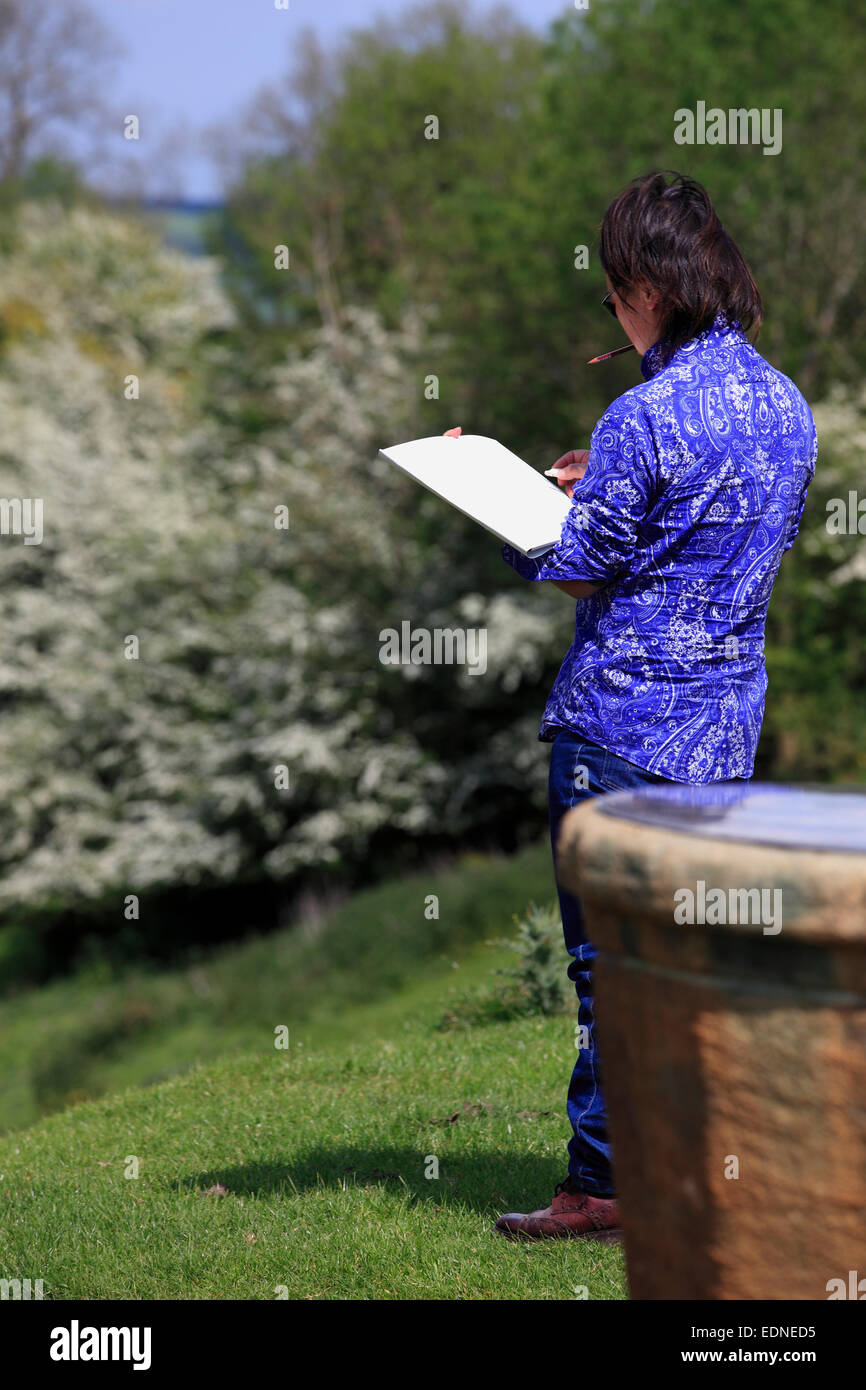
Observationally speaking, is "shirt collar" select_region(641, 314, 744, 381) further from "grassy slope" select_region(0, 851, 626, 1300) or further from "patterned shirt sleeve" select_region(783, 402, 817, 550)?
"grassy slope" select_region(0, 851, 626, 1300)

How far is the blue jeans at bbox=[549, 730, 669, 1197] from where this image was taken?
319 cm

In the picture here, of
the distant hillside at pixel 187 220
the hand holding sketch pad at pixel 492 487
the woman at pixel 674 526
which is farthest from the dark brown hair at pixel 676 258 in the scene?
the distant hillside at pixel 187 220

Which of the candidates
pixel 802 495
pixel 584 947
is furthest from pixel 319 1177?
pixel 802 495

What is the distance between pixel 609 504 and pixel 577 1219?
181 centimetres

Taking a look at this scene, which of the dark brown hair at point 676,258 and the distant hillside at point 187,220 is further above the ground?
the distant hillside at point 187,220

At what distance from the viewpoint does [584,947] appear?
330 cm

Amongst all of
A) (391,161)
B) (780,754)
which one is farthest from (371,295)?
(780,754)

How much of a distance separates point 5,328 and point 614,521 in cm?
2937

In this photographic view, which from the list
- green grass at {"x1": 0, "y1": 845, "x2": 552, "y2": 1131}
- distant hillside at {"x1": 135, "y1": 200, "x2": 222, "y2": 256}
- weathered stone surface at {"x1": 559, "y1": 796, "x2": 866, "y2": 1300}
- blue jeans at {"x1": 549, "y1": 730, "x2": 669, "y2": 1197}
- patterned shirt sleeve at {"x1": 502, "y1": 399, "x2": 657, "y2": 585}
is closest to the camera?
weathered stone surface at {"x1": 559, "y1": 796, "x2": 866, "y2": 1300}

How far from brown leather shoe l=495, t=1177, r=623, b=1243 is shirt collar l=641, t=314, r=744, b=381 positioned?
2.04m

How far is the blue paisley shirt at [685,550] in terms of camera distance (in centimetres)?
304

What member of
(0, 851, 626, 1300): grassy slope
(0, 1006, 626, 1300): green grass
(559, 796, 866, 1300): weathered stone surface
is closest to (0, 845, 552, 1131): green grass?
(0, 851, 626, 1300): grassy slope

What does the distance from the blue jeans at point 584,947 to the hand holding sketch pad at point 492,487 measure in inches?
19.9

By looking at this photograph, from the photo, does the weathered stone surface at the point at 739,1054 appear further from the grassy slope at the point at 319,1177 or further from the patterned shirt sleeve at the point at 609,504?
the grassy slope at the point at 319,1177
